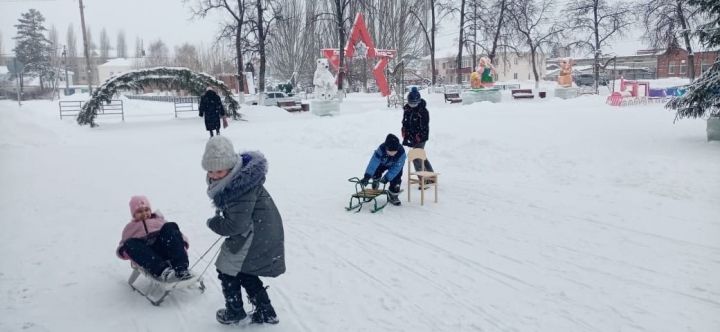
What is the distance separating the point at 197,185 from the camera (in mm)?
9836

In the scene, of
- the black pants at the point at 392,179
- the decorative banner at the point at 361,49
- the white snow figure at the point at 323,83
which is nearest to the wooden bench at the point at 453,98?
the decorative banner at the point at 361,49

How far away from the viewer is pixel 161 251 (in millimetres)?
4473

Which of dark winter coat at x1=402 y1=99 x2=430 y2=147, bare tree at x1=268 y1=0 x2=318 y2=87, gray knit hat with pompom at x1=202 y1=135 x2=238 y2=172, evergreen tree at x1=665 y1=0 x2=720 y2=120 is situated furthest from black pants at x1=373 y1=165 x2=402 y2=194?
bare tree at x1=268 y1=0 x2=318 y2=87

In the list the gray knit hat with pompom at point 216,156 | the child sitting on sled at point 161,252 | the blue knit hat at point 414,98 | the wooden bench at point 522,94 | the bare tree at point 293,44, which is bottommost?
the child sitting on sled at point 161,252

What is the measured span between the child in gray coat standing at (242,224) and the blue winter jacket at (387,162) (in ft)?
13.2

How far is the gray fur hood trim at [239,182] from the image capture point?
370 centimetres

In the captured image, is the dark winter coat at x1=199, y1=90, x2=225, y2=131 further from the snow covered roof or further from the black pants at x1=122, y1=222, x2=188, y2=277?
the snow covered roof

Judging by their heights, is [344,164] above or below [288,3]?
below

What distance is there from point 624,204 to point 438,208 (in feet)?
9.06

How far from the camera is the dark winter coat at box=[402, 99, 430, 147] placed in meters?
9.44

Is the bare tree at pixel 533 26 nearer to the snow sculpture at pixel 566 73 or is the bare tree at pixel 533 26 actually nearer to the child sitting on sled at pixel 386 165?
the snow sculpture at pixel 566 73

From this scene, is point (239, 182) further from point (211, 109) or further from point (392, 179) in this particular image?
point (211, 109)

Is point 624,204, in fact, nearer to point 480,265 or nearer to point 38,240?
point 480,265

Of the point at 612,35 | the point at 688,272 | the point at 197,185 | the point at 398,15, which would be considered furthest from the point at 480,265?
the point at 398,15
